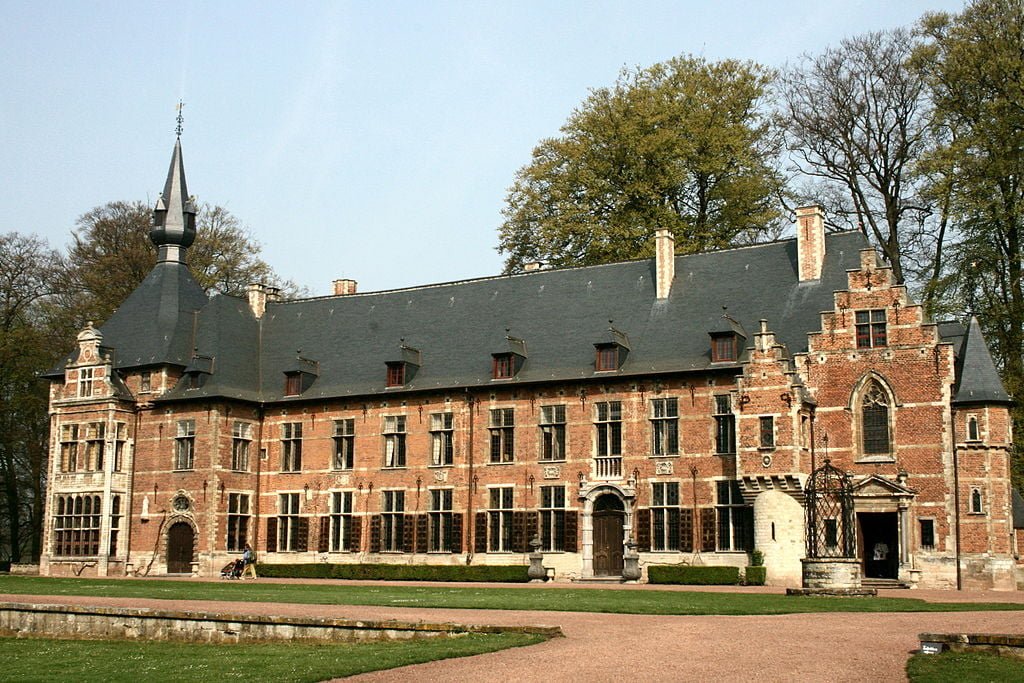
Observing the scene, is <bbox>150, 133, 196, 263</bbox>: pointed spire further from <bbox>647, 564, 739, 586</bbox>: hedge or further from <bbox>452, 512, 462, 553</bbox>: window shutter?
<bbox>647, 564, 739, 586</bbox>: hedge

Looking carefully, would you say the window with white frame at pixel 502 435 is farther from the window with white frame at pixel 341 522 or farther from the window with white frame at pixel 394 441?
the window with white frame at pixel 341 522

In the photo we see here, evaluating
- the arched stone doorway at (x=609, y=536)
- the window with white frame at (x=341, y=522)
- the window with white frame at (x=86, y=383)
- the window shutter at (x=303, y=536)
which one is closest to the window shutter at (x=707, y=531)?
the arched stone doorway at (x=609, y=536)

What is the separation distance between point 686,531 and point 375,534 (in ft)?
30.9

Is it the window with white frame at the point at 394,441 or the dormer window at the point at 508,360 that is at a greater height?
the dormer window at the point at 508,360

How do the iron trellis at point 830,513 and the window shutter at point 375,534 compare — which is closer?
the iron trellis at point 830,513

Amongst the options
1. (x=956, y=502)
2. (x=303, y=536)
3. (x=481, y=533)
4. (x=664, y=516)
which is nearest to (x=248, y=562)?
(x=303, y=536)

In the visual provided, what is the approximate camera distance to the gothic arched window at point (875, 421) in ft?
94.4

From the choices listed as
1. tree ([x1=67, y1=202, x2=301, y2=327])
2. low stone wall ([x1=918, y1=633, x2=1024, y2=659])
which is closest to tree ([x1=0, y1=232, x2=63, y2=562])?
tree ([x1=67, y1=202, x2=301, y2=327])

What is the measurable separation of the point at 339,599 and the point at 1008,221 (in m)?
22.5

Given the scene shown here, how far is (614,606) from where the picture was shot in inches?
755

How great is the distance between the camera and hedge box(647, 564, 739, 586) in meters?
28.5

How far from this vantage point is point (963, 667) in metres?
12.1

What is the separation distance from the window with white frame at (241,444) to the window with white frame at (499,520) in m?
8.07

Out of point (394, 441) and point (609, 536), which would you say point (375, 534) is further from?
point (609, 536)
